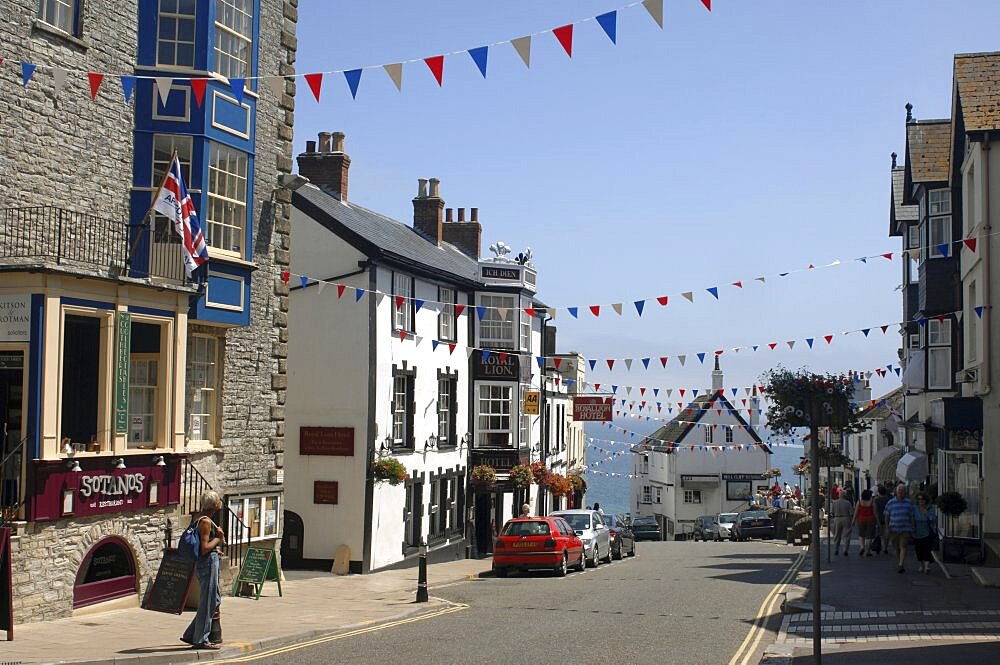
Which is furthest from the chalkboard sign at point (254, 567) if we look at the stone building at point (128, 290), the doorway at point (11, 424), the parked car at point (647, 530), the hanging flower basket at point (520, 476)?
the parked car at point (647, 530)

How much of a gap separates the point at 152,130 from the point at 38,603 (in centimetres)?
805

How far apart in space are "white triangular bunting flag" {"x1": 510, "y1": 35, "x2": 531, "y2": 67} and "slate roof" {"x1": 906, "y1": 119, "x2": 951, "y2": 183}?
20.3 m

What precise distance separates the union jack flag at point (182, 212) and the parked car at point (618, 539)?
18241 millimetres

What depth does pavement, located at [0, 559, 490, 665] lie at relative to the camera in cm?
1377

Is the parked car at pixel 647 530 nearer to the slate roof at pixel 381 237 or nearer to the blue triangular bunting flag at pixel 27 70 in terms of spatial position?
the slate roof at pixel 381 237

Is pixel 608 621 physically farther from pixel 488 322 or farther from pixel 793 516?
pixel 793 516

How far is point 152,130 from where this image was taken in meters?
19.3

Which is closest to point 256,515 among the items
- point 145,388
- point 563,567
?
point 145,388

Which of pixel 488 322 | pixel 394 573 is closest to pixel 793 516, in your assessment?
pixel 488 322

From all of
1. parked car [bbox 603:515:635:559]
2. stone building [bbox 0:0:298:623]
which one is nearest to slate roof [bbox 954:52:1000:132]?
parked car [bbox 603:515:635:559]

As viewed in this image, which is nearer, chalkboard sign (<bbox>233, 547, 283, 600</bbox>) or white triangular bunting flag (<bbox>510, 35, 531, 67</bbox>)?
white triangular bunting flag (<bbox>510, 35, 531, 67</bbox>)

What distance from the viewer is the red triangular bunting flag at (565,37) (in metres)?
14.1

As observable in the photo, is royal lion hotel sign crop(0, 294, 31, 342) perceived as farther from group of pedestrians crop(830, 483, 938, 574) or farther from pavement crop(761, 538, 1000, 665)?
group of pedestrians crop(830, 483, 938, 574)

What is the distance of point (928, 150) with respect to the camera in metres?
32.9
